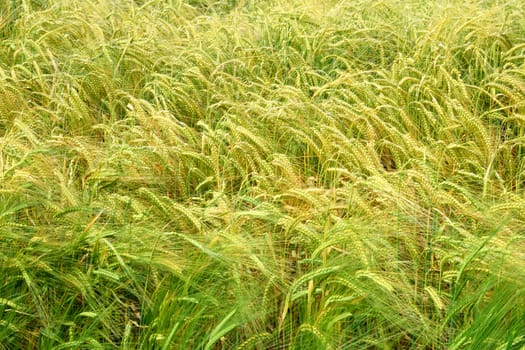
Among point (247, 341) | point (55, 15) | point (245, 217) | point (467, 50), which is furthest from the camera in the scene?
point (55, 15)

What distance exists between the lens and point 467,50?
3646 millimetres

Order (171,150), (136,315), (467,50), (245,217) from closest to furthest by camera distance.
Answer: (136,315) → (245,217) → (171,150) → (467,50)

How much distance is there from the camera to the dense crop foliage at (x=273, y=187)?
2.10 metres

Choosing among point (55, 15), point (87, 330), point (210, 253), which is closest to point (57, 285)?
point (87, 330)

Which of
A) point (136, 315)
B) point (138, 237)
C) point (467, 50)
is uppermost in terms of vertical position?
point (467, 50)

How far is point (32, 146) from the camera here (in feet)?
9.80

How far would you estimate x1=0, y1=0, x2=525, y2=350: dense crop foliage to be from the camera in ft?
6.88

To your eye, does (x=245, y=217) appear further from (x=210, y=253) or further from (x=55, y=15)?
(x=55, y=15)

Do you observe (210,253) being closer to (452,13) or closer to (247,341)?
(247,341)

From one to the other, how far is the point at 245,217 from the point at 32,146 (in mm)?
1011

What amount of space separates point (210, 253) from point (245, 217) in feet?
1.08

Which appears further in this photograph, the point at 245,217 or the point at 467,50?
the point at 467,50

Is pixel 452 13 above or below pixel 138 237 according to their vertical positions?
above

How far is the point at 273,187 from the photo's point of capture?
263 cm
